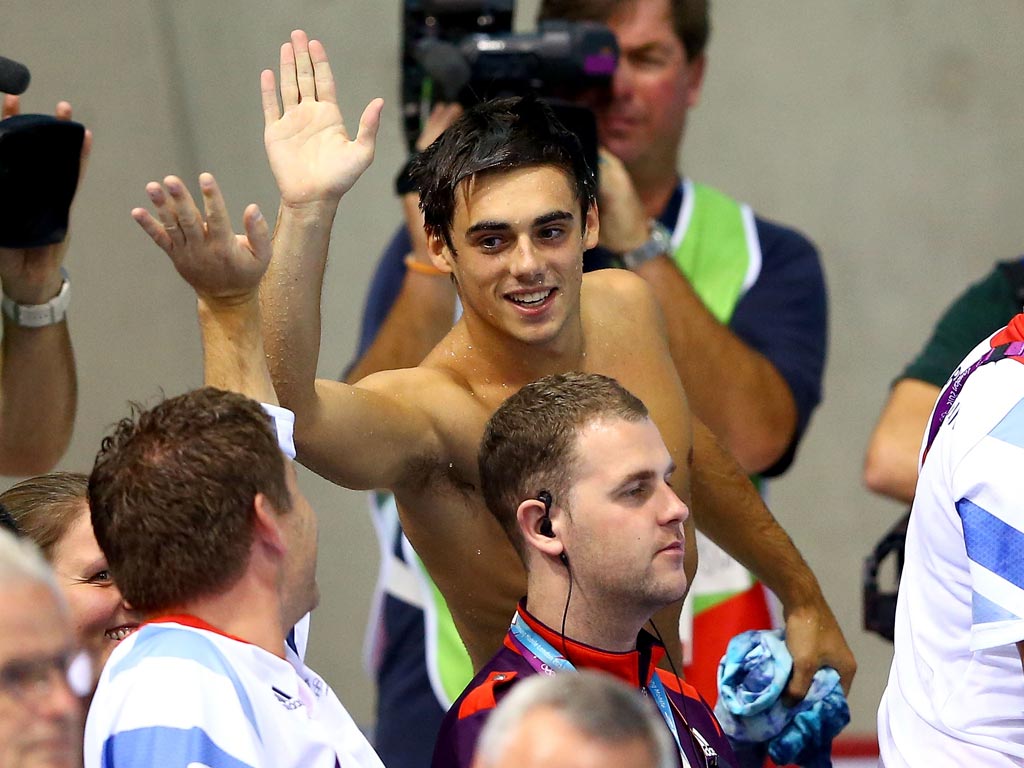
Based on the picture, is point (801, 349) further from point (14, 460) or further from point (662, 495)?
point (14, 460)

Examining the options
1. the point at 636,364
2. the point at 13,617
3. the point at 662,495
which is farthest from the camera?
the point at 636,364

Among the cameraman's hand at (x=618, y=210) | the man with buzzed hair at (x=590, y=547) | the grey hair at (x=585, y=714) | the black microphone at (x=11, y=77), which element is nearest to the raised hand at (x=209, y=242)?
the man with buzzed hair at (x=590, y=547)

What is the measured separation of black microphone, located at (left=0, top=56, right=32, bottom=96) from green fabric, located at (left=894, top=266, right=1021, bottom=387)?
1.72 metres

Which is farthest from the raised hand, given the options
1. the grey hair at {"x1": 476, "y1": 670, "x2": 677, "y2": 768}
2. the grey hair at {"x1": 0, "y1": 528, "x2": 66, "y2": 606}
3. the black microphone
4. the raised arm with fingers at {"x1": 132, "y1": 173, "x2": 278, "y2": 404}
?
the grey hair at {"x1": 476, "y1": 670, "x2": 677, "y2": 768}

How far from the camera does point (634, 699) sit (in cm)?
126

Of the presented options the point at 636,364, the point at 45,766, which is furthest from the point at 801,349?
the point at 45,766

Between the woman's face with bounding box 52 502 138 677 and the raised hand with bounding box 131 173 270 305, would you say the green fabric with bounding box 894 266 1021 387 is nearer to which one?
the raised hand with bounding box 131 173 270 305

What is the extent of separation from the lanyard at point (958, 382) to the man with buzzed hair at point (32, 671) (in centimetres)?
115

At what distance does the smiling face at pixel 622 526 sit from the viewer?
1856 mm

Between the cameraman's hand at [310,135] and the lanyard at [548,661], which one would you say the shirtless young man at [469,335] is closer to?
the cameraman's hand at [310,135]

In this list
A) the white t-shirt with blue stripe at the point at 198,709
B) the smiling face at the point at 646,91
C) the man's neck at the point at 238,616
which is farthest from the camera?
the smiling face at the point at 646,91

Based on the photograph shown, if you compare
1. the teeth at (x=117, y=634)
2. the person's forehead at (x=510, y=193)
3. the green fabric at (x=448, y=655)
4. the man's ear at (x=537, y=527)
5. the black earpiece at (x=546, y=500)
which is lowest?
the green fabric at (x=448, y=655)

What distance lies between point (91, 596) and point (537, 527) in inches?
21.4

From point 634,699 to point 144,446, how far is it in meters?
0.62
